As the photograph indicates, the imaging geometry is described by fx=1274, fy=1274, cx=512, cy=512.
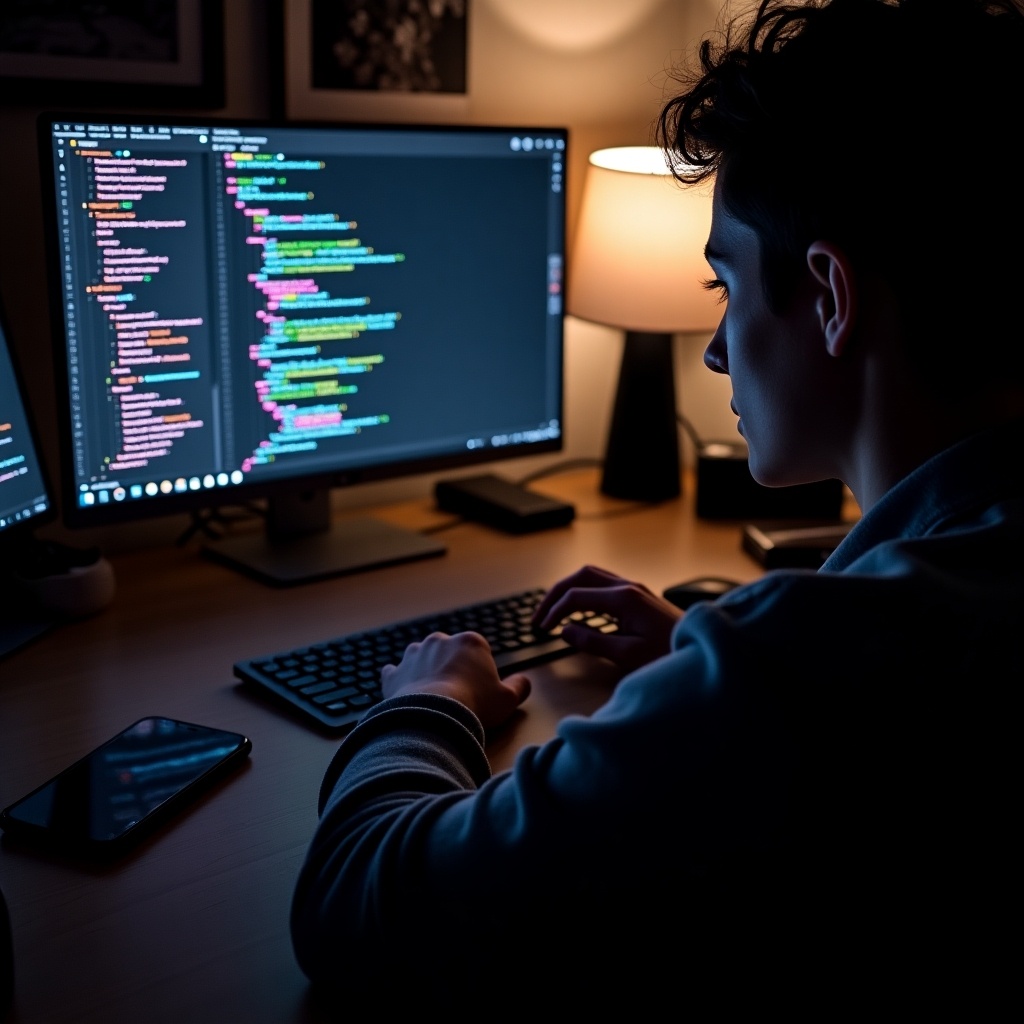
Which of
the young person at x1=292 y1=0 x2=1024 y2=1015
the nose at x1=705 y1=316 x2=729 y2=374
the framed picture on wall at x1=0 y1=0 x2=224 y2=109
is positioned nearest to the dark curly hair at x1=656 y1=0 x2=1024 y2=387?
the young person at x1=292 y1=0 x2=1024 y2=1015

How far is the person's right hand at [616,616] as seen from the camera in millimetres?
1244

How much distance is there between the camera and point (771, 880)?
0.65m

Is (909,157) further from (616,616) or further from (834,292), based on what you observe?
(616,616)

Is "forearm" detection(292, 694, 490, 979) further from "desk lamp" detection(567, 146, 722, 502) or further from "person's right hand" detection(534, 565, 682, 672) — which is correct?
"desk lamp" detection(567, 146, 722, 502)

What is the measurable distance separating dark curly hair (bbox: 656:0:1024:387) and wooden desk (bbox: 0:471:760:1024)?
A: 0.50 m

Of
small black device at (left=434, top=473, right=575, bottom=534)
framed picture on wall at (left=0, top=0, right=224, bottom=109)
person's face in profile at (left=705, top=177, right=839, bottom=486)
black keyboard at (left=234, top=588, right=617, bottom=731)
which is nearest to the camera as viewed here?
person's face in profile at (left=705, top=177, right=839, bottom=486)

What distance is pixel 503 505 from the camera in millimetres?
1710

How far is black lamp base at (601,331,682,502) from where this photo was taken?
1.86 metres

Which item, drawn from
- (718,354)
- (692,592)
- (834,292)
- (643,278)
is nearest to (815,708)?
(834,292)

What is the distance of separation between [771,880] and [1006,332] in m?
0.37

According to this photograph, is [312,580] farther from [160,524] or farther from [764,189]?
[764,189]

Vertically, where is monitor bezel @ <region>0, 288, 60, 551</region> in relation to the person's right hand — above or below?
above

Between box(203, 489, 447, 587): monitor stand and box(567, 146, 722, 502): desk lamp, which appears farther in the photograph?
box(567, 146, 722, 502): desk lamp

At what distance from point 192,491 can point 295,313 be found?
23 centimetres
